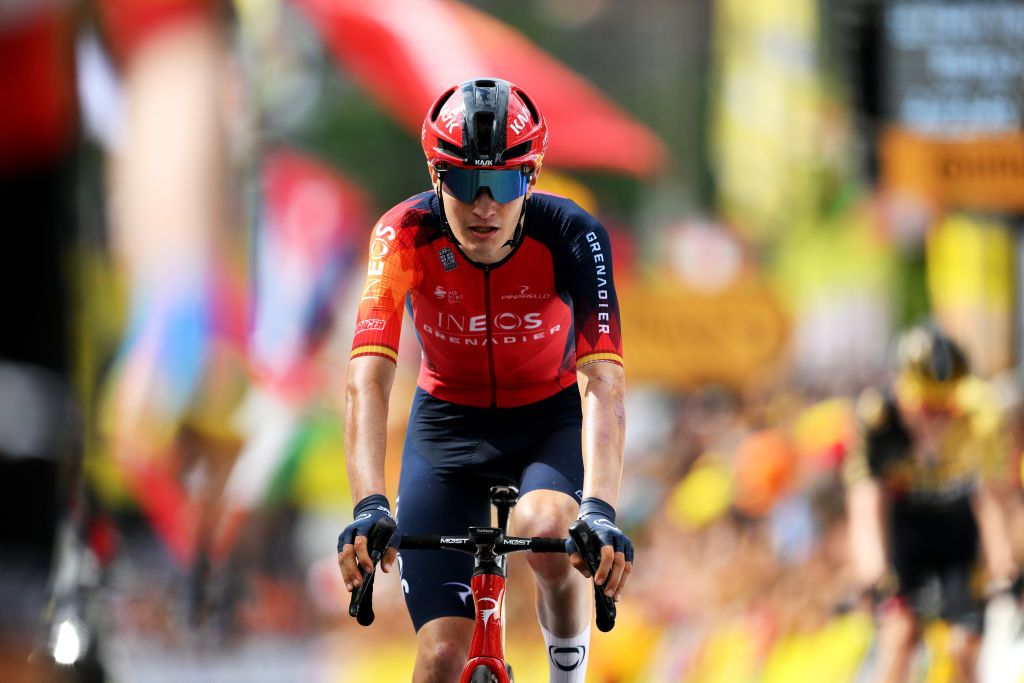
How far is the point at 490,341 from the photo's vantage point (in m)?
4.64

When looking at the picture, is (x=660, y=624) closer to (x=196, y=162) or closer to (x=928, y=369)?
(x=928, y=369)

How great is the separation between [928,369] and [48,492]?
739cm

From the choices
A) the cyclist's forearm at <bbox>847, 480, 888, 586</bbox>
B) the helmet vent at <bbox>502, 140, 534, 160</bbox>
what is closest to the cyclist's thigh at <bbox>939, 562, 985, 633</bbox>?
the cyclist's forearm at <bbox>847, 480, 888, 586</bbox>

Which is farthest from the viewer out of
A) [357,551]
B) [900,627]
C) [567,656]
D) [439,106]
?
[900,627]

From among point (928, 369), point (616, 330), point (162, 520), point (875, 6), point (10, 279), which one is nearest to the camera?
point (10, 279)

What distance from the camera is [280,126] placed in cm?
1180

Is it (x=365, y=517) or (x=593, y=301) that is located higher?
(x=593, y=301)

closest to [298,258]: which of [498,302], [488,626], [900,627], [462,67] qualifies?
[462,67]

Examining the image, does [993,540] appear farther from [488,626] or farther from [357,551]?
[357,551]

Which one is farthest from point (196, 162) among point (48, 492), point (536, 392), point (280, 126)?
point (48, 492)

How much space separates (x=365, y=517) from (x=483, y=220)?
1030 mm

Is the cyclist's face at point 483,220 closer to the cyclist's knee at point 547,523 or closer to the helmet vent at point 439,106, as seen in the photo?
the helmet vent at point 439,106

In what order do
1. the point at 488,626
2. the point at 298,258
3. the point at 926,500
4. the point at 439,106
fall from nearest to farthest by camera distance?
the point at 488,626 → the point at 439,106 → the point at 926,500 → the point at 298,258

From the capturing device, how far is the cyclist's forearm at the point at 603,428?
4059 millimetres
